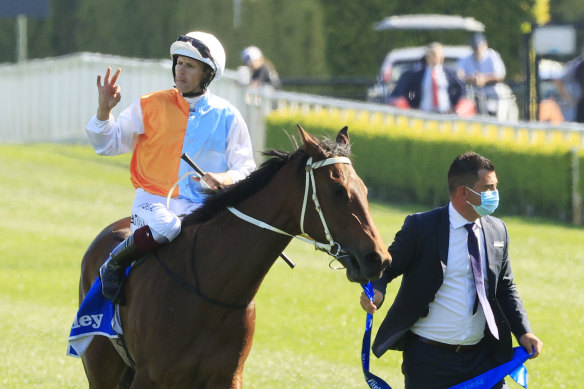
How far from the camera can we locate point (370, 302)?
18.2 ft

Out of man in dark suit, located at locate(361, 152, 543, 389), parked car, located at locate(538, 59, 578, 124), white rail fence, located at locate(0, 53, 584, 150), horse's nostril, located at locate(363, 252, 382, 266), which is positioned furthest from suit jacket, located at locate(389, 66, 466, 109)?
horse's nostril, located at locate(363, 252, 382, 266)

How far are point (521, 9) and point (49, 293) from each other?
17.2 metres

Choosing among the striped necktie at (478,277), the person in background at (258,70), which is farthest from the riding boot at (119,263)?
the person in background at (258,70)

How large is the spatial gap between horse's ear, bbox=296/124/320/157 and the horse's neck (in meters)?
0.15

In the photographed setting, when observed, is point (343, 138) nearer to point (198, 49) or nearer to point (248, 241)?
point (248, 241)

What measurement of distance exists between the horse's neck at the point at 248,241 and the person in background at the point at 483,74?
13.2m

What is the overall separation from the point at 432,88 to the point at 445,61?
4.62m

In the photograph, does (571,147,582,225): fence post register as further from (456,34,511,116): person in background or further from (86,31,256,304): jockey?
(86,31,256,304): jockey

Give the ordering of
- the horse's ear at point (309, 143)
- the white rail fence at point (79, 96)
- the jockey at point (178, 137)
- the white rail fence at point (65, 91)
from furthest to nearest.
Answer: the white rail fence at point (65, 91) → the white rail fence at point (79, 96) → the jockey at point (178, 137) → the horse's ear at point (309, 143)

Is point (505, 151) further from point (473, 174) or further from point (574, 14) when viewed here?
point (574, 14)

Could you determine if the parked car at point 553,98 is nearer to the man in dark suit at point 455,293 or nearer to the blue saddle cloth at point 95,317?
the man in dark suit at point 455,293

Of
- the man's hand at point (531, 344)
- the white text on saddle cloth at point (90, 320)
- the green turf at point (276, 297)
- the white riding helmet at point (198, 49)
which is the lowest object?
the green turf at point (276, 297)

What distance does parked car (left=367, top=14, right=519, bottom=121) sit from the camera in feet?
62.5

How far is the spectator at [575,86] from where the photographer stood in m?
17.0
